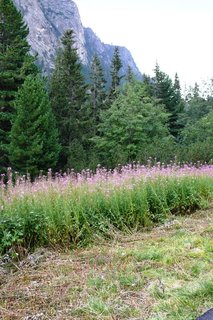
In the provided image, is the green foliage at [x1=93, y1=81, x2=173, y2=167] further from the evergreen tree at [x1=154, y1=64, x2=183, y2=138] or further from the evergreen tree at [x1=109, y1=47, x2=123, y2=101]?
the evergreen tree at [x1=154, y1=64, x2=183, y2=138]

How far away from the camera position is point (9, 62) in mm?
27609

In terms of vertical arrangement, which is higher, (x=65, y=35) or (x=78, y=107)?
(x=65, y=35)

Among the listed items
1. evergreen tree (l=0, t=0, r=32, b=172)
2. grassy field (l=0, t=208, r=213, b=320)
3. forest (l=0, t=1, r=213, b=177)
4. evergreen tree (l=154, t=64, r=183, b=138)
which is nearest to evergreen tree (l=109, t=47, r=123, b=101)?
forest (l=0, t=1, r=213, b=177)

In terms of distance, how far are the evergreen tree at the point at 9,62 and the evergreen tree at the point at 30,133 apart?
7.41ft

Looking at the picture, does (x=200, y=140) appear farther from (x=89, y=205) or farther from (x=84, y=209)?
(x=84, y=209)

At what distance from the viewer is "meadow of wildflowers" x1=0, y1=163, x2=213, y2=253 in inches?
191

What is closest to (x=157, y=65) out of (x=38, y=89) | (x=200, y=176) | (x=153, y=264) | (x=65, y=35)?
(x=65, y=35)

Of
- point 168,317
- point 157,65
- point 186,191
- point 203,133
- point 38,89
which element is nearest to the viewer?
point 168,317

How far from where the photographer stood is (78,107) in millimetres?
33625

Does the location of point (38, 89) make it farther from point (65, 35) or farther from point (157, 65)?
point (157, 65)

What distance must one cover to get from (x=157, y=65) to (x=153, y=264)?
44508 millimetres

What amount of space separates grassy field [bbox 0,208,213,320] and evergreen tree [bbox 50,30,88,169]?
25283 mm

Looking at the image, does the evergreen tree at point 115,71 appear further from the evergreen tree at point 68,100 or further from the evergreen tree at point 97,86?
the evergreen tree at point 68,100

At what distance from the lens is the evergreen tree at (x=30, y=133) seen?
2381 centimetres
